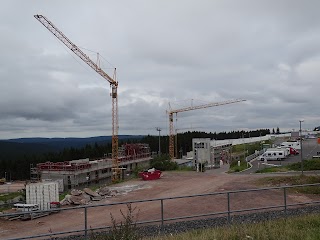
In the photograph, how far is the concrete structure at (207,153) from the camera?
70.1 metres

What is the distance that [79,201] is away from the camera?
26.7 metres

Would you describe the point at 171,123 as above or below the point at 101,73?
below

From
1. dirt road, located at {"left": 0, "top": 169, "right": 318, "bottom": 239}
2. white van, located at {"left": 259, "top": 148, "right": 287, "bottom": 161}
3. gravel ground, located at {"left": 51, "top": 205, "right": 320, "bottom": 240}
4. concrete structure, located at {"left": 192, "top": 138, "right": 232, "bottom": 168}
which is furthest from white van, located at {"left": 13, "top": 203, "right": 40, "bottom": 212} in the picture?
white van, located at {"left": 259, "top": 148, "right": 287, "bottom": 161}

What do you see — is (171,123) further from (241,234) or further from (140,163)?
(241,234)

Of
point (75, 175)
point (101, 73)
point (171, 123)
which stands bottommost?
point (75, 175)

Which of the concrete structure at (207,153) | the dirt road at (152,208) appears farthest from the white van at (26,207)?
the concrete structure at (207,153)

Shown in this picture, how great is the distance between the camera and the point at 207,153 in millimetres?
71500

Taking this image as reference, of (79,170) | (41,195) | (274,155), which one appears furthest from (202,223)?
(274,155)

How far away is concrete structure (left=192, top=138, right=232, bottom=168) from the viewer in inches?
2761

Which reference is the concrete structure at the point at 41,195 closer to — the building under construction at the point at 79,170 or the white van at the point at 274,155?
the building under construction at the point at 79,170

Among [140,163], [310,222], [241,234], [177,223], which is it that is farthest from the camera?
[140,163]

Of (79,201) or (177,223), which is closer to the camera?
(177,223)

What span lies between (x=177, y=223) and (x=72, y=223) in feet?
22.1

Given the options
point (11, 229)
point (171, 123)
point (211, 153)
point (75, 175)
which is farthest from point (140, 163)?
point (11, 229)
